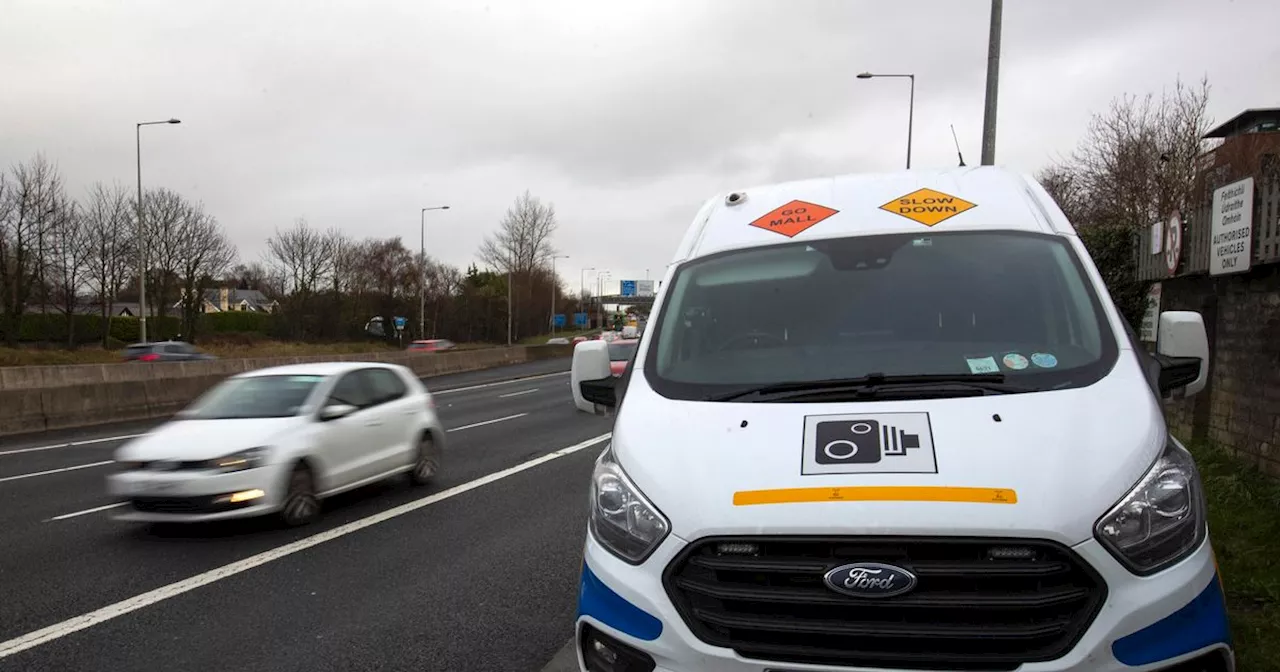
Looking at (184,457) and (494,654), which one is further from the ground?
(184,457)

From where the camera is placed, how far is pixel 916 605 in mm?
2373

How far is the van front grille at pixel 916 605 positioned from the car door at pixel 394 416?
7.32 metres

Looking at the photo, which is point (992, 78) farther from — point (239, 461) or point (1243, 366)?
point (239, 461)

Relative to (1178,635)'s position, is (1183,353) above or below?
above

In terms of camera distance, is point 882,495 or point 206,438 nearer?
point 882,495

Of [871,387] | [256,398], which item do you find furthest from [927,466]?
[256,398]

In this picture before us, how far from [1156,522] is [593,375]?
2329mm

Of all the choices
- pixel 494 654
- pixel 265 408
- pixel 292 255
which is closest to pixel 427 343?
pixel 292 255

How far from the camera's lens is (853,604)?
7.94ft

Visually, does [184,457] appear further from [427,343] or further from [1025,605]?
[427,343]

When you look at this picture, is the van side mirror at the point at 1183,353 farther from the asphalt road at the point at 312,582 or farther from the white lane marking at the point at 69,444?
the white lane marking at the point at 69,444

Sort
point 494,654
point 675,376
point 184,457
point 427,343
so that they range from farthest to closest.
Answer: point 427,343 < point 184,457 < point 494,654 < point 675,376

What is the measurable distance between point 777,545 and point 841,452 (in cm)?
36

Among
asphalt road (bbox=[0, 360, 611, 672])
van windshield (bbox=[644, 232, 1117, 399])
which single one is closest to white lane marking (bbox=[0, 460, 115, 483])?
asphalt road (bbox=[0, 360, 611, 672])
